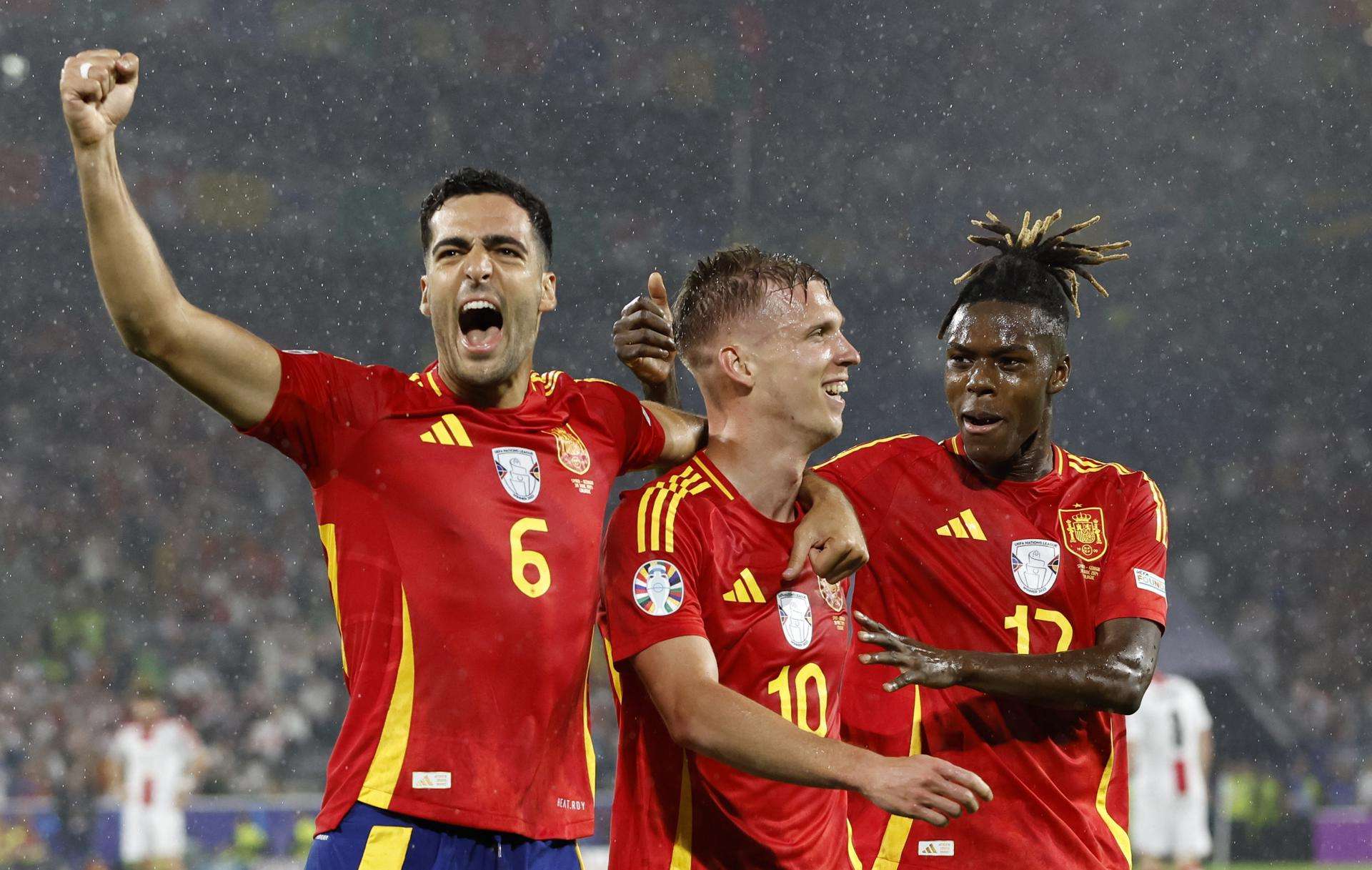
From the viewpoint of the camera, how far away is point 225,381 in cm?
270

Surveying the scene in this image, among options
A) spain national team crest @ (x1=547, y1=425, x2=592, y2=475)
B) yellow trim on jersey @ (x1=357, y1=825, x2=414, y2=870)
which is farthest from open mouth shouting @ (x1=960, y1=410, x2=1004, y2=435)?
yellow trim on jersey @ (x1=357, y1=825, x2=414, y2=870)

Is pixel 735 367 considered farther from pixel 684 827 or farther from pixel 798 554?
pixel 684 827

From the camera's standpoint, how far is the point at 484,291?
123 inches

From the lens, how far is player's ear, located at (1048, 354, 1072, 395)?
12.1 ft

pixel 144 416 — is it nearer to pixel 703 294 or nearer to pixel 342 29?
pixel 342 29

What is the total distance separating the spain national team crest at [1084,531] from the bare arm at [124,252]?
6.71 feet

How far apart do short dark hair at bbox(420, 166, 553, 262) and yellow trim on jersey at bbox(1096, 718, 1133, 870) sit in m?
1.81

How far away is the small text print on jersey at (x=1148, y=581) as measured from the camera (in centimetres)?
345

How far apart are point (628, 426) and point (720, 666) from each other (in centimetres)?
68

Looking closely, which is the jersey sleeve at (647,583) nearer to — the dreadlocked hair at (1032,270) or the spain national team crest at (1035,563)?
the spain national team crest at (1035,563)

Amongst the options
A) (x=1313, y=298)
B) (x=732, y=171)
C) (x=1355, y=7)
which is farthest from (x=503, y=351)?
(x=1355, y=7)

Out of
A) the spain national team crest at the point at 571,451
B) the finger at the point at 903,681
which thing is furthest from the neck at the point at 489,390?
the finger at the point at 903,681

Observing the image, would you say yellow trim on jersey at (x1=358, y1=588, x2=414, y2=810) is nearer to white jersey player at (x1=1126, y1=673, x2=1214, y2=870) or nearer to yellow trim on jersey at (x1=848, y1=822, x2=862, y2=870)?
yellow trim on jersey at (x1=848, y1=822, x2=862, y2=870)

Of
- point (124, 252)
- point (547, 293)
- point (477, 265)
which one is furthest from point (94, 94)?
point (547, 293)
